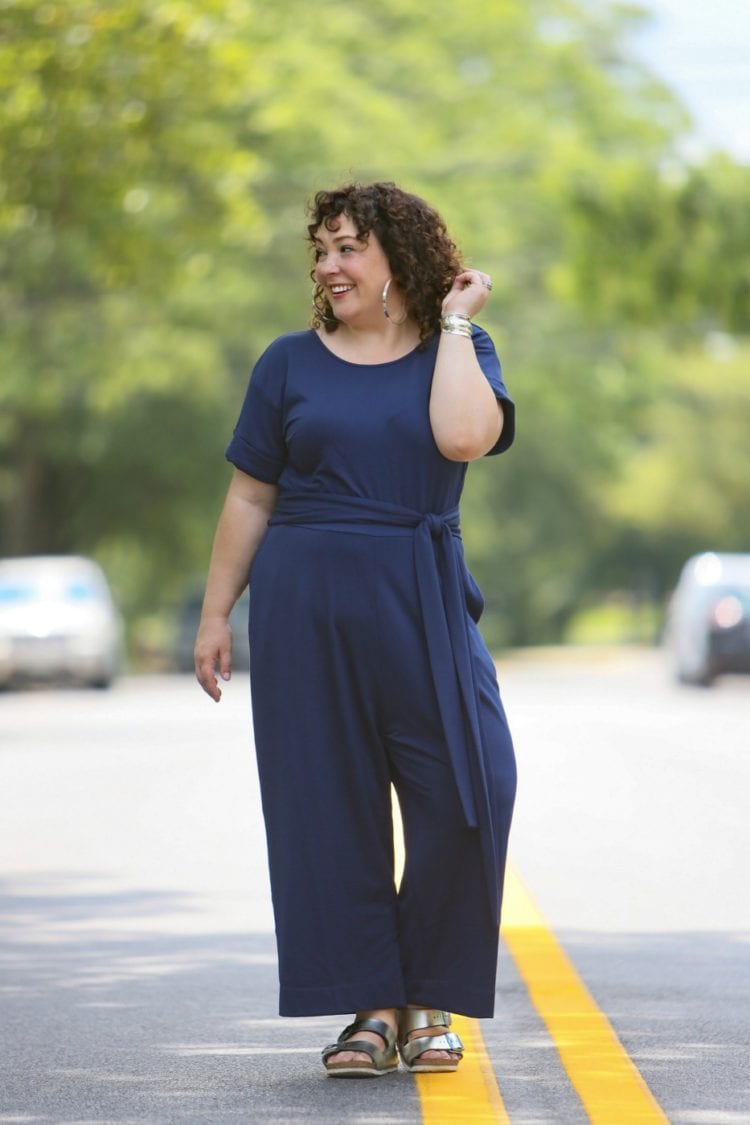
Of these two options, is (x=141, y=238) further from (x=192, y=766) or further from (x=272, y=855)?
(x=272, y=855)

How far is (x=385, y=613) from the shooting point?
529 cm

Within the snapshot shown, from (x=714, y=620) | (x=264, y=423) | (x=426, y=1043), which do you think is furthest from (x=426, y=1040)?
(x=714, y=620)

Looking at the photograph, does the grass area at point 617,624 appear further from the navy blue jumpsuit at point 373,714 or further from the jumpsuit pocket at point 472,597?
the navy blue jumpsuit at point 373,714

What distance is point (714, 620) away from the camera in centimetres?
2559

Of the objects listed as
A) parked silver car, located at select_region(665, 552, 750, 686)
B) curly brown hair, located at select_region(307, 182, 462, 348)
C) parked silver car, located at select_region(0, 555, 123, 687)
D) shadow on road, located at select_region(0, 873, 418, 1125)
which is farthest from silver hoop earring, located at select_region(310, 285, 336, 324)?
parked silver car, located at select_region(0, 555, 123, 687)

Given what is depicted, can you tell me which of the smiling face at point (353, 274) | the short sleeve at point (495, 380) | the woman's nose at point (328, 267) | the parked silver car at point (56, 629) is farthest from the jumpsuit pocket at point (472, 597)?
the parked silver car at point (56, 629)

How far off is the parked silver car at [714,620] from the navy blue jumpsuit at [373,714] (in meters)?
20.3

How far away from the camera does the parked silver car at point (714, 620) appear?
2545cm

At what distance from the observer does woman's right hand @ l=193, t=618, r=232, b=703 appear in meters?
5.43

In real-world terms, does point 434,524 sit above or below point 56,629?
above

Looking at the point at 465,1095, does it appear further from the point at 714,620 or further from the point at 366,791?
the point at 714,620

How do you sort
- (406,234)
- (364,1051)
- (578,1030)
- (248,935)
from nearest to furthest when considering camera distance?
(364,1051) → (406,234) → (578,1030) → (248,935)

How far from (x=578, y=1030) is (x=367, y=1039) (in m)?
0.80

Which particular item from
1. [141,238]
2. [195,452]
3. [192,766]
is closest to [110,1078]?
[192,766]
